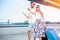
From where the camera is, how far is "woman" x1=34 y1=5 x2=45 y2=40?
94.2 inches

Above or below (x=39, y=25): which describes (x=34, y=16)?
above

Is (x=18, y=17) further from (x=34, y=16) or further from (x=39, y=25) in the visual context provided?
(x=39, y=25)

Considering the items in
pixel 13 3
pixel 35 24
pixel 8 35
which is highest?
pixel 13 3

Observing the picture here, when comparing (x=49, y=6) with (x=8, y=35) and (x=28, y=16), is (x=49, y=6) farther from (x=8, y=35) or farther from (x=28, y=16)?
(x=8, y=35)

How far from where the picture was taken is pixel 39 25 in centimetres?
240

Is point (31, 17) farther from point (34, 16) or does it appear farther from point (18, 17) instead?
point (18, 17)

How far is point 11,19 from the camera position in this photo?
8.10 ft

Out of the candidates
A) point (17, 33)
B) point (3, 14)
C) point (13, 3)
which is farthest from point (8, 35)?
point (13, 3)

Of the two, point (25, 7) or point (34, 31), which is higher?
point (25, 7)

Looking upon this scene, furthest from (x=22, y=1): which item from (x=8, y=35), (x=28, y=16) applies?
(x=8, y=35)

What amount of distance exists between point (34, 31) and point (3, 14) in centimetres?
59

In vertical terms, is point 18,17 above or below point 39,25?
above

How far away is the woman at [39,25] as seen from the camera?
2.39 m

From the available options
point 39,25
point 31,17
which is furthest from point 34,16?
point 39,25
